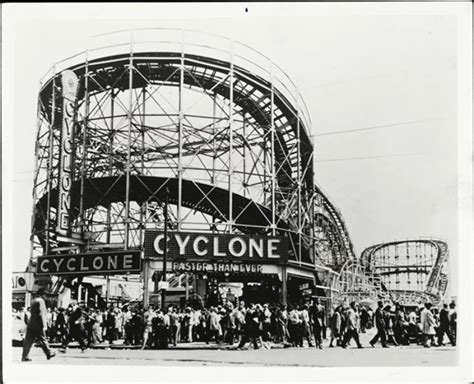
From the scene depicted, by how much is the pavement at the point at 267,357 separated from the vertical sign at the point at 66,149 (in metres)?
5.98

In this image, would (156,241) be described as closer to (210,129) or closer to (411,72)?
(210,129)

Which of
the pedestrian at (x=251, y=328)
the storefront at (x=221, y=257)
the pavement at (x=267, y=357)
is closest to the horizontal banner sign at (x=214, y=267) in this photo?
the storefront at (x=221, y=257)

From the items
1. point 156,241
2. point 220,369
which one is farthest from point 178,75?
point 220,369

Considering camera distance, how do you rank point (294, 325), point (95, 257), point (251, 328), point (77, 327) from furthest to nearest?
point (95, 257) → point (294, 325) → point (77, 327) → point (251, 328)

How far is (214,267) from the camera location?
21.9 m

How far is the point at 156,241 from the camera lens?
21.3m

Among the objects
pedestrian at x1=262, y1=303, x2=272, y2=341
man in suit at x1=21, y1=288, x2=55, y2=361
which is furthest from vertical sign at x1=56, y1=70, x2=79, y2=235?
pedestrian at x1=262, y1=303, x2=272, y2=341

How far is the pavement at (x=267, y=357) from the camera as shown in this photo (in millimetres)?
16609

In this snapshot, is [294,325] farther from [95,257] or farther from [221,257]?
[95,257]

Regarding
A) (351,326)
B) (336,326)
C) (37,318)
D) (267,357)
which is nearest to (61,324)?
(37,318)

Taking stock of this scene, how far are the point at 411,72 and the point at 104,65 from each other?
11.3 meters

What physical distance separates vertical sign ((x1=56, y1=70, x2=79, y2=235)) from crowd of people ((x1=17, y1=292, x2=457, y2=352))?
390 cm

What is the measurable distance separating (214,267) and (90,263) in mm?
4171

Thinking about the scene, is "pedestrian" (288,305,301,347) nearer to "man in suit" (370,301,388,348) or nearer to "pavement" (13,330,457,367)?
"pavement" (13,330,457,367)
